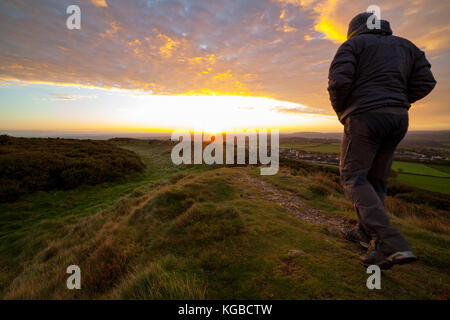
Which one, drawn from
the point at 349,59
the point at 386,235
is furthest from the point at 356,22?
the point at 386,235

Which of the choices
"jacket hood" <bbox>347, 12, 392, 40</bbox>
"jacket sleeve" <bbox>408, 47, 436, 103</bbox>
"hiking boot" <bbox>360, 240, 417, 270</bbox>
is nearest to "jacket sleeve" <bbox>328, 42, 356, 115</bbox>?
"jacket hood" <bbox>347, 12, 392, 40</bbox>

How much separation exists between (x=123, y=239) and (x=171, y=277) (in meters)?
2.39

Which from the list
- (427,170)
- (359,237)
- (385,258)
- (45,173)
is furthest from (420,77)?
(427,170)

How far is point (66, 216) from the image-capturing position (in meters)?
8.54

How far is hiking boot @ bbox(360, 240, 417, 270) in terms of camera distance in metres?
2.10

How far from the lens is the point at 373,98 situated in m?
2.51

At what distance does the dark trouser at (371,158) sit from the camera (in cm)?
233

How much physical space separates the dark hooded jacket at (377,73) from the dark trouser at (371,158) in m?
0.17

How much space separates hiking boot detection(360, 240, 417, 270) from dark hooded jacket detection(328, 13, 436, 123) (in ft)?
6.35

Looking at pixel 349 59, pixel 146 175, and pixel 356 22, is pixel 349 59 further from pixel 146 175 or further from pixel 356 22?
pixel 146 175

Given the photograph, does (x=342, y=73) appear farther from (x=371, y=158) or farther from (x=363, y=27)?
(x=371, y=158)
